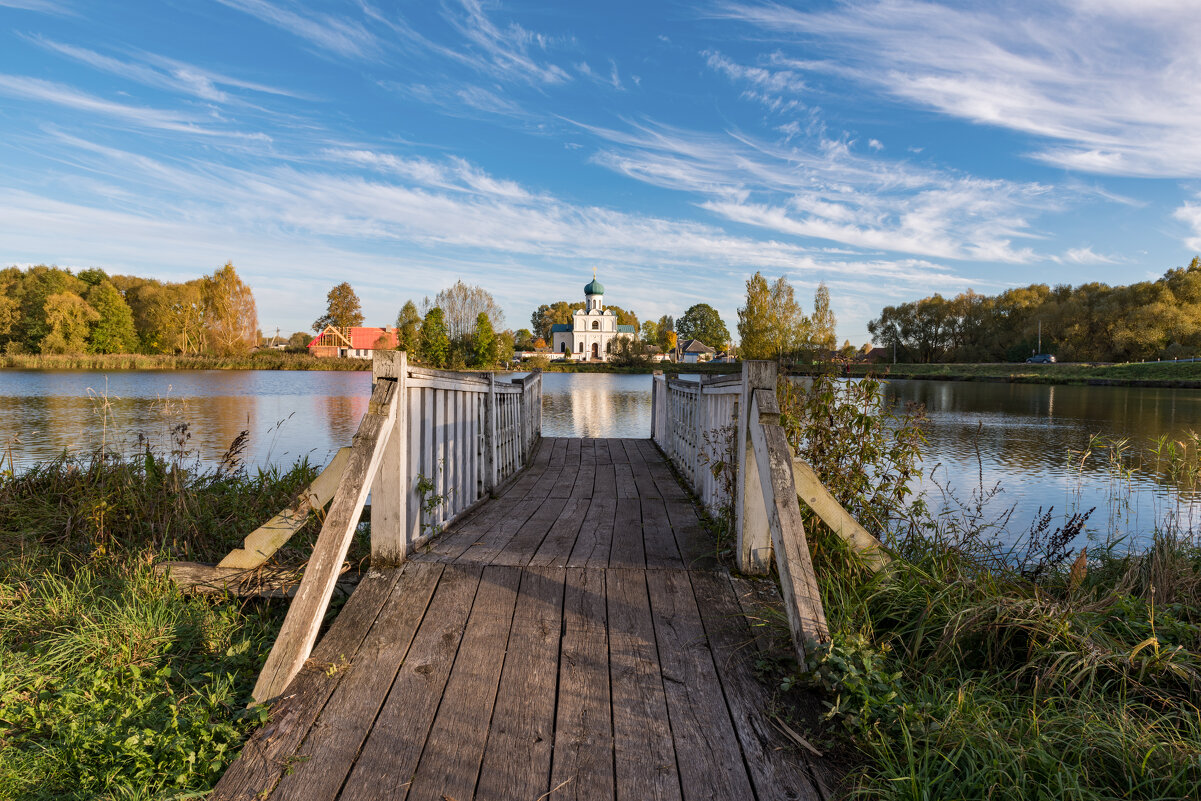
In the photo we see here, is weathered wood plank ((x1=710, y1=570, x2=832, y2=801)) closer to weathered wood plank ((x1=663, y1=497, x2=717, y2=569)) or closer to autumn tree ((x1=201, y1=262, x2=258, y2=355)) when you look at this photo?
weathered wood plank ((x1=663, y1=497, x2=717, y2=569))

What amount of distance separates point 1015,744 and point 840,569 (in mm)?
1207

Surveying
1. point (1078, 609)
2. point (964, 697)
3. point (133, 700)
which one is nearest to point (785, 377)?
point (1078, 609)

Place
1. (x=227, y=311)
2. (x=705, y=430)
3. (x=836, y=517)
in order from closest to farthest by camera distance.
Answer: (x=836, y=517)
(x=705, y=430)
(x=227, y=311)

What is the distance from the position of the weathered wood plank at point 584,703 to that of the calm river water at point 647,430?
9.63 feet

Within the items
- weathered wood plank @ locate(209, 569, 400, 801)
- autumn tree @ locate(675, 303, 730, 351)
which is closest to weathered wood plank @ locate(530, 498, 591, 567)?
weathered wood plank @ locate(209, 569, 400, 801)

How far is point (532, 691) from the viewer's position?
8.04ft

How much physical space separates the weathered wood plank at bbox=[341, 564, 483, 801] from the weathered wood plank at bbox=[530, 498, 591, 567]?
45 centimetres

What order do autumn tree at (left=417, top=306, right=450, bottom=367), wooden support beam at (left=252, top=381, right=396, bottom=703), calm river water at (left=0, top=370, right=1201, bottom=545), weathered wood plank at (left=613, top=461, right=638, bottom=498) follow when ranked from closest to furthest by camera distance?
wooden support beam at (left=252, top=381, right=396, bottom=703), weathered wood plank at (left=613, top=461, right=638, bottom=498), calm river water at (left=0, top=370, right=1201, bottom=545), autumn tree at (left=417, top=306, right=450, bottom=367)

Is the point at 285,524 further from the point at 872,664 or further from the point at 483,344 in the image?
the point at 483,344

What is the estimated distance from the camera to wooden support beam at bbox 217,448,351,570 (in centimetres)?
333

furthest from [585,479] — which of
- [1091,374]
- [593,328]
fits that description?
[593,328]

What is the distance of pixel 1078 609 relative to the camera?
304 cm

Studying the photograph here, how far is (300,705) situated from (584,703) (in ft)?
3.54

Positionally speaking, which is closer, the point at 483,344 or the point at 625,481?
the point at 625,481
